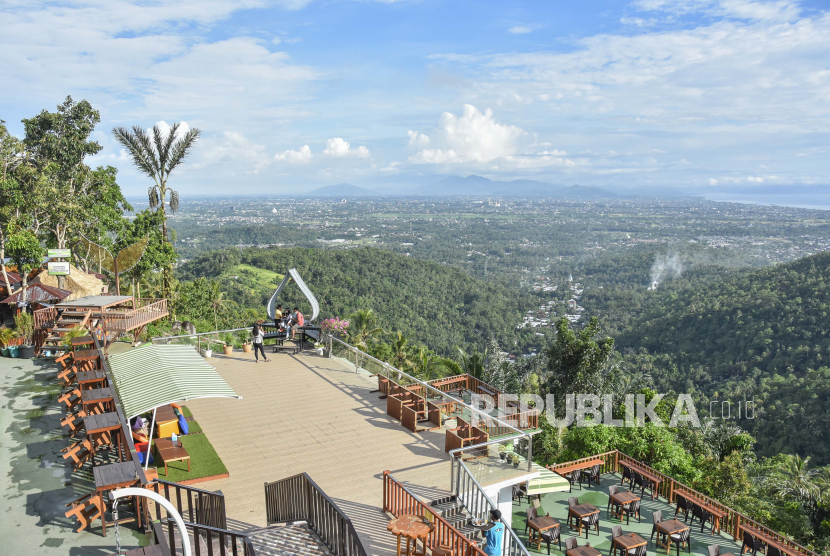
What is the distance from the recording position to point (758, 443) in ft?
130

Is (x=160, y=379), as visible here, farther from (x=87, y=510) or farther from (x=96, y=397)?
(x=87, y=510)

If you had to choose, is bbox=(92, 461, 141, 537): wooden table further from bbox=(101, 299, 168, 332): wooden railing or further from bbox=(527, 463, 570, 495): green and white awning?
bbox=(101, 299, 168, 332): wooden railing

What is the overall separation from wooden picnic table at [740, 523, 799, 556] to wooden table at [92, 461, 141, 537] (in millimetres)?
12707

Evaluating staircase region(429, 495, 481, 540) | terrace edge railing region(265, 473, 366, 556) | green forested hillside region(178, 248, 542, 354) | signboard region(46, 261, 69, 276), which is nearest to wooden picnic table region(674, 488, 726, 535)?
staircase region(429, 495, 481, 540)

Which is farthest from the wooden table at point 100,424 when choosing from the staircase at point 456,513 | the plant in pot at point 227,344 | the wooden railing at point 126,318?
the wooden railing at point 126,318

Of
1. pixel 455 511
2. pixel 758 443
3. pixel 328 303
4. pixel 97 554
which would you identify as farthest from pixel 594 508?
pixel 328 303

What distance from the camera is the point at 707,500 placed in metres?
13.3

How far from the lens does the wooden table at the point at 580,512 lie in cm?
1223

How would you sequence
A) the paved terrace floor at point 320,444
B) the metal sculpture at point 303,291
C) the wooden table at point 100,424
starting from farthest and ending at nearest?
the metal sculpture at point 303,291, the paved terrace floor at point 320,444, the wooden table at point 100,424

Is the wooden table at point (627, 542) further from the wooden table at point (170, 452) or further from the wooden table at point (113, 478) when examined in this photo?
the wooden table at point (113, 478)

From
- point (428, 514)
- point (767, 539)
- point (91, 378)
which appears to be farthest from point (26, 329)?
point (767, 539)

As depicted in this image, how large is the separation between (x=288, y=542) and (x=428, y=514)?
2.00 metres

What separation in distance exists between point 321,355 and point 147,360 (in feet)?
26.6

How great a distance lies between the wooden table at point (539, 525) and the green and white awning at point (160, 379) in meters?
7.35
